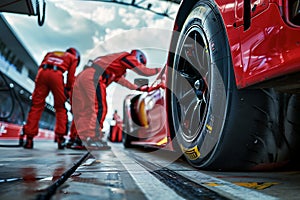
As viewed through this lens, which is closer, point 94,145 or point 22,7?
point 22,7

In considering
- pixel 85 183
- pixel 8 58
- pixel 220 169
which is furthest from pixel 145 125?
pixel 8 58

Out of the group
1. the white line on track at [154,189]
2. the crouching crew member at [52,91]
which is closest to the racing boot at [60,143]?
the crouching crew member at [52,91]

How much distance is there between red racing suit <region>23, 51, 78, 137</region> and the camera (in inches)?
160

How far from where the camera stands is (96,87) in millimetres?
4188

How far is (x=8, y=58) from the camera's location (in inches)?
771

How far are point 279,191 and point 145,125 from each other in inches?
126

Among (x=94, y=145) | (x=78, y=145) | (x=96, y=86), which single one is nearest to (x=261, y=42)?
(x=94, y=145)

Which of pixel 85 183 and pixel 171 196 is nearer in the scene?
pixel 171 196

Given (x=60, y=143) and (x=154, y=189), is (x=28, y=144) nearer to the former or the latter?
(x=60, y=143)

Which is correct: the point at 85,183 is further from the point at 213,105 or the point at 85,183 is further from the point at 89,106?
the point at 89,106

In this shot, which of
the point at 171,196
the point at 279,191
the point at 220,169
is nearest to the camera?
the point at 171,196

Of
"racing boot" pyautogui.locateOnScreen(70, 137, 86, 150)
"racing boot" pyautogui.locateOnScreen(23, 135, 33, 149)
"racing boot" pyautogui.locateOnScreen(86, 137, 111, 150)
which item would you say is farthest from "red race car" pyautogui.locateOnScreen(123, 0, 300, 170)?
"racing boot" pyautogui.locateOnScreen(23, 135, 33, 149)

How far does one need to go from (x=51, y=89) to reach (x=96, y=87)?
→ 67 cm

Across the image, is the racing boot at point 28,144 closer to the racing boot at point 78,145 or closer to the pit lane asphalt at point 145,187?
the racing boot at point 78,145
